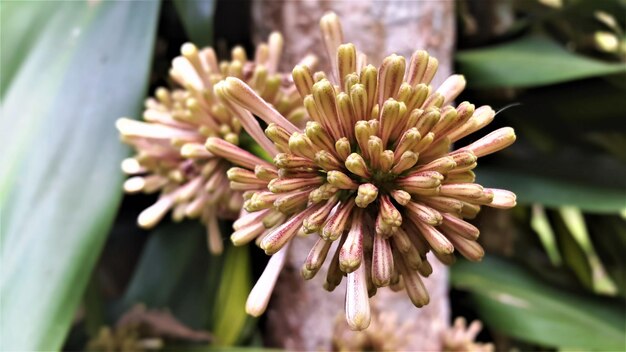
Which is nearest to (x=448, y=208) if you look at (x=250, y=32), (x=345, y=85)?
(x=345, y=85)

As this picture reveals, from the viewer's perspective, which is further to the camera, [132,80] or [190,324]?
[190,324]

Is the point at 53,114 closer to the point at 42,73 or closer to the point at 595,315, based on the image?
the point at 42,73

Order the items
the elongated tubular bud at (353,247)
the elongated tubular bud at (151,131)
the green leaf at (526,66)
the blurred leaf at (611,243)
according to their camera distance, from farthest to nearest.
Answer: the blurred leaf at (611,243)
the green leaf at (526,66)
the elongated tubular bud at (151,131)
the elongated tubular bud at (353,247)

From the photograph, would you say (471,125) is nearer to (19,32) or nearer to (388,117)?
(388,117)

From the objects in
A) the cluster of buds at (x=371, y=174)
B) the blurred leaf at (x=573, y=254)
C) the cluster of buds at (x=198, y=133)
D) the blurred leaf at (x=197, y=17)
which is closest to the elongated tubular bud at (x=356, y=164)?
the cluster of buds at (x=371, y=174)

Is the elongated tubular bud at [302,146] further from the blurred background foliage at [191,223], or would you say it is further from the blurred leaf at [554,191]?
the blurred leaf at [554,191]

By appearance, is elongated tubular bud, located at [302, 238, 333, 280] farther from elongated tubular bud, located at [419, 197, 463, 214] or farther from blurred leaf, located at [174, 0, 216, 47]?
blurred leaf, located at [174, 0, 216, 47]

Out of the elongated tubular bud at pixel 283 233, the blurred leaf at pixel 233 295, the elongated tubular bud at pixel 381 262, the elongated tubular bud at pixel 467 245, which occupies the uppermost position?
the elongated tubular bud at pixel 283 233
